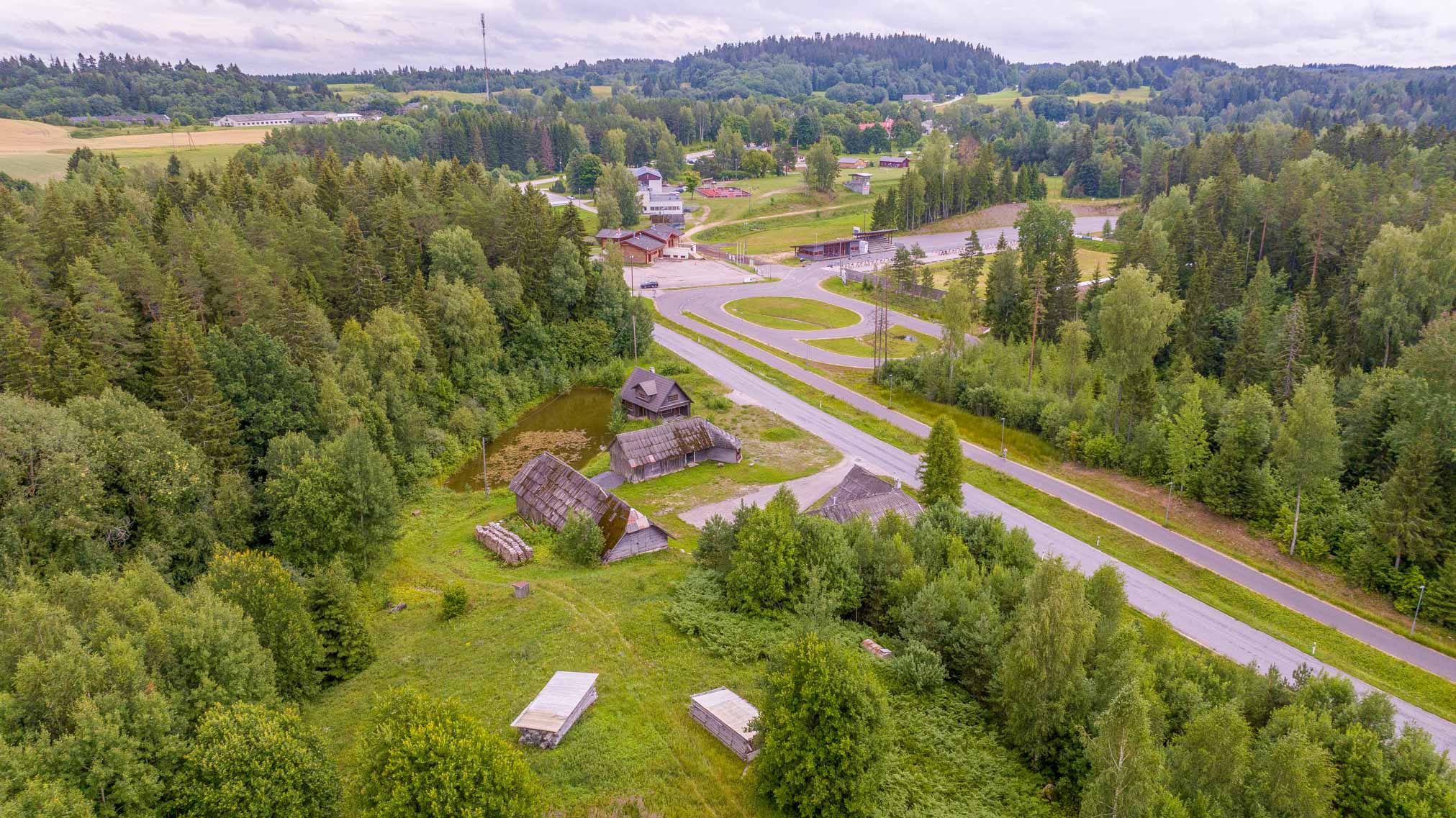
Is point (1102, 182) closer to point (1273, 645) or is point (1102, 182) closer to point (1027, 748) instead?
point (1273, 645)

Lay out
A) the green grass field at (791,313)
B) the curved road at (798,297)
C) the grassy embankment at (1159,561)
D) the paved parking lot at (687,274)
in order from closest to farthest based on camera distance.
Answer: the grassy embankment at (1159,561) → the curved road at (798,297) → the green grass field at (791,313) → the paved parking lot at (687,274)

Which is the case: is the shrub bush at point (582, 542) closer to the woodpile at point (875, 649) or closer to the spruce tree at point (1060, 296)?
the woodpile at point (875, 649)

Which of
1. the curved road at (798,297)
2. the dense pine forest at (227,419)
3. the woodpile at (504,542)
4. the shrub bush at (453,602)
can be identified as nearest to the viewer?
the dense pine forest at (227,419)

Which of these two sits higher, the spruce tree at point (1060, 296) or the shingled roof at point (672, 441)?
the spruce tree at point (1060, 296)

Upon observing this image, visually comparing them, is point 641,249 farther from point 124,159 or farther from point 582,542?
point 582,542

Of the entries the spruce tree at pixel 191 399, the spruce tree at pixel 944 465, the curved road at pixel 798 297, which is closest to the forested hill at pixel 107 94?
the curved road at pixel 798 297

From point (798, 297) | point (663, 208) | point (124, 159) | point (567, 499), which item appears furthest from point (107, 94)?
point (567, 499)

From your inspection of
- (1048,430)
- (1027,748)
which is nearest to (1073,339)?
(1048,430)
